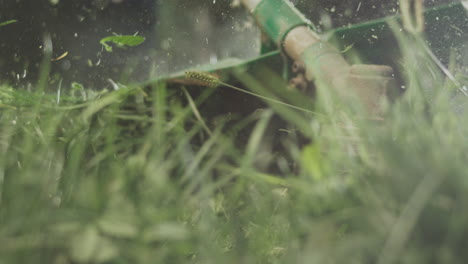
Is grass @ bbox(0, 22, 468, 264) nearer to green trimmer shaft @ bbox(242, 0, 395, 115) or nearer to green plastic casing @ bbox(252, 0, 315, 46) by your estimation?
green trimmer shaft @ bbox(242, 0, 395, 115)

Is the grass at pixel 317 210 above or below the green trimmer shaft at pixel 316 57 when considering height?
below

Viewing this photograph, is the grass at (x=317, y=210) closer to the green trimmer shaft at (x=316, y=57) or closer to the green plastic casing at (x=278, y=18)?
the green trimmer shaft at (x=316, y=57)

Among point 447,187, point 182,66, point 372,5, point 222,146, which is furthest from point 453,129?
point 182,66

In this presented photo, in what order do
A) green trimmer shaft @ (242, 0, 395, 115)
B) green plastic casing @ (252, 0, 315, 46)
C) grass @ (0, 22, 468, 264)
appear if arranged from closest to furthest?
grass @ (0, 22, 468, 264)
green trimmer shaft @ (242, 0, 395, 115)
green plastic casing @ (252, 0, 315, 46)

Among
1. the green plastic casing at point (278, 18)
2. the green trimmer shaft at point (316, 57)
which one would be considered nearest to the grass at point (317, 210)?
the green trimmer shaft at point (316, 57)

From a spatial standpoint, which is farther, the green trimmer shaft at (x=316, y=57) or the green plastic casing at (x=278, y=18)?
the green plastic casing at (x=278, y=18)

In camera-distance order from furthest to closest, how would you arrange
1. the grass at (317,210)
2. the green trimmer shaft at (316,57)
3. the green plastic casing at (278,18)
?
the green plastic casing at (278,18)
the green trimmer shaft at (316,57)
the grass at (317,210)

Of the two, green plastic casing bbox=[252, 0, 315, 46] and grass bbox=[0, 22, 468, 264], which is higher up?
green plastic casing bbox=[252, 0, 315, 46]

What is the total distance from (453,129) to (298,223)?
156 millimetres

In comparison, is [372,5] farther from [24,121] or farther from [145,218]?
[145,218]

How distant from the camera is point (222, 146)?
396 millimetres

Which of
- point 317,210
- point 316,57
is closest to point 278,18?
point 316,57

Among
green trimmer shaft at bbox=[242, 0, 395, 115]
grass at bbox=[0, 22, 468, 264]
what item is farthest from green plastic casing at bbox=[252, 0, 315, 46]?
grass at bbox=[0, 22, 468, 264]

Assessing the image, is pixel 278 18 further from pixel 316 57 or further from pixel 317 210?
pixel 317 210
